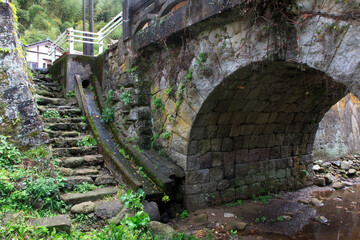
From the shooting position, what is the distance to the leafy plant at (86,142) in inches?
200

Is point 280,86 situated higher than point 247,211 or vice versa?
point 280,86

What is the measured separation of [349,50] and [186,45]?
240 centimetres

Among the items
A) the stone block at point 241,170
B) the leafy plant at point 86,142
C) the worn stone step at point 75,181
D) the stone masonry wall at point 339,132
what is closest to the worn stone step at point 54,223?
the worn stone step at point 75,181

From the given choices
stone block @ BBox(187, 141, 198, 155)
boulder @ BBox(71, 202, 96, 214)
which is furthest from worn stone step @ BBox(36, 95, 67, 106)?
stone block @ BBox(187, 141, 198, 155)

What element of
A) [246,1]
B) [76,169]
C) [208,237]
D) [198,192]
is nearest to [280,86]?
[246,1]

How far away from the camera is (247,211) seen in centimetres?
461

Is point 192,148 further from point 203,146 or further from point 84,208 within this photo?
point 84,208

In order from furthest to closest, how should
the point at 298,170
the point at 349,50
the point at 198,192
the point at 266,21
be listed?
1. the point at 298,170
2. the point at 198,192
3. the point at 266,21
4. the point at 349,50

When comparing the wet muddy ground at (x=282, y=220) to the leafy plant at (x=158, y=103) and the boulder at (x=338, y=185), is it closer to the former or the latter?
the boulder at (x=338, y=185)

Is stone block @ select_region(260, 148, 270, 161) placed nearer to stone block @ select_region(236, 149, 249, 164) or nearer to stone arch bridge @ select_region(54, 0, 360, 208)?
stone arch bridge @ select_region(54, 0, 360, 208)

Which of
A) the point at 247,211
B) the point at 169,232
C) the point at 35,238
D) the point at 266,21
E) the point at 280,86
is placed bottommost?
the point at 247,211

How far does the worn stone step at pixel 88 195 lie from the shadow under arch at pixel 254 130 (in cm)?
122

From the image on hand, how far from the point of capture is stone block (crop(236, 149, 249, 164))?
16.3 ft

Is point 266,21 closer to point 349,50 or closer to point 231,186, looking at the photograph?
point 349,50
